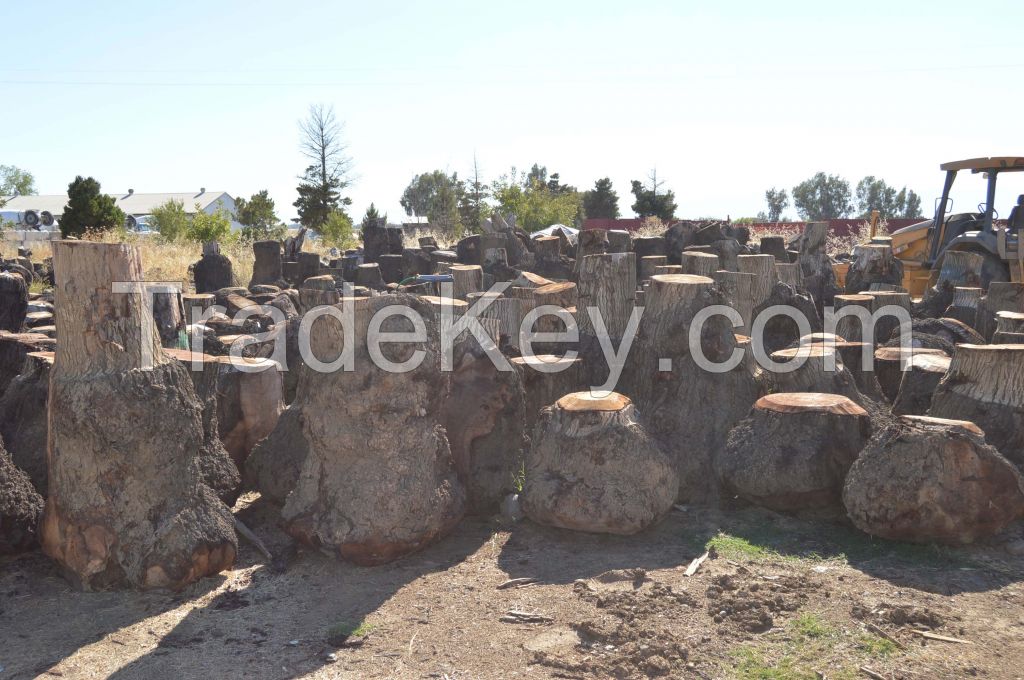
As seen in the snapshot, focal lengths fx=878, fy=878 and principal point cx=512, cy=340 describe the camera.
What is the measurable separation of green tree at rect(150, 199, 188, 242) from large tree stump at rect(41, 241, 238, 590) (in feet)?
74.4

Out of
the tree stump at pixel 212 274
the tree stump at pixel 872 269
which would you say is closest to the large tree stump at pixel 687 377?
the tree stump at pixel 872 269

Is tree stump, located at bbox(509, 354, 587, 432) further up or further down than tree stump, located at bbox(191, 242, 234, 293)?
further down

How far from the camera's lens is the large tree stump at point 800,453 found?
4.95m

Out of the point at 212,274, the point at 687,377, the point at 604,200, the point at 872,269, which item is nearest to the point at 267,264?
the point at 212,274

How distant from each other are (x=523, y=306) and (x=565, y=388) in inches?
71.1

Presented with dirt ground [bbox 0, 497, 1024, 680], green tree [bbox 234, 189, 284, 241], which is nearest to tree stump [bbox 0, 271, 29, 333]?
dirt ground [bbox 0, 497, 1024, 680]

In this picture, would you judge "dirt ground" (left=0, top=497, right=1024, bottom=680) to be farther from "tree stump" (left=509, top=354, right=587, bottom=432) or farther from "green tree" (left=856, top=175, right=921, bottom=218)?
"green tree" (left=856, top=175, right=921, bottom=218)

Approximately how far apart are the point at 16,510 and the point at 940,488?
15.5ft

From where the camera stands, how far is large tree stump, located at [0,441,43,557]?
452 centimetres

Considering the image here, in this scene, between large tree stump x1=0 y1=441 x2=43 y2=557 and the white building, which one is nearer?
large tree stump x1=0 y1=441 x2=43 y2=557

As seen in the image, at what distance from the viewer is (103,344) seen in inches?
166

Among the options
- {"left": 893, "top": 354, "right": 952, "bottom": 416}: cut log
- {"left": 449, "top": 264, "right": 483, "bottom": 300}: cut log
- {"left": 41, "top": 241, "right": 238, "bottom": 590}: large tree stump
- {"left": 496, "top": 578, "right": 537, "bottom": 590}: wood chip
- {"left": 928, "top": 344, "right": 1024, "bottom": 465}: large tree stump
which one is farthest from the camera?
{"left": 449, "top": 264, "right": 483, "bottom": 300}: cut log

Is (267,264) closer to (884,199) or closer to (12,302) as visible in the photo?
(12,302)

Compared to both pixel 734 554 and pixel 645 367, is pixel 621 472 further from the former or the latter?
pixel 645 367
